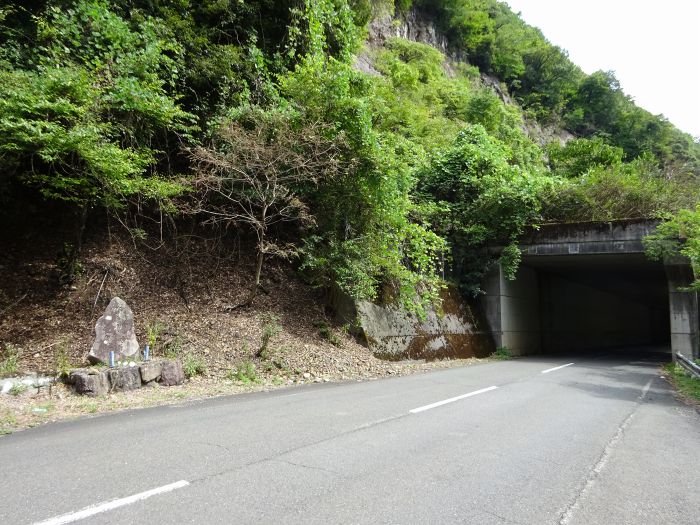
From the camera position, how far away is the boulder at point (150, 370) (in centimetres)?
840

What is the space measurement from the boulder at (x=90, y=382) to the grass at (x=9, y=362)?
1078mm

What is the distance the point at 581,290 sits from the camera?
28.4 meters

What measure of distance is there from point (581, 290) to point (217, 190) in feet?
81.1

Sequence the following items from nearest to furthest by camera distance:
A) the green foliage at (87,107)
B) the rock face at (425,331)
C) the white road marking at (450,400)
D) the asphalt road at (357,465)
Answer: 1. the asphalt road at (357,465)
2. the white road marking at (450,400)
3. the green foliage at (87,107)
4. the rock face at (425,331)

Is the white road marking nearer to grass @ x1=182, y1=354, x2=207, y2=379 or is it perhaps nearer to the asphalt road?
the asphalt road

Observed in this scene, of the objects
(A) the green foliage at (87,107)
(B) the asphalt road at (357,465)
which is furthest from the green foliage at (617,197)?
(A) the green foliage at (87,107)

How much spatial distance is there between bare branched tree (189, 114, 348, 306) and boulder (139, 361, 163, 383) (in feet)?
12.3

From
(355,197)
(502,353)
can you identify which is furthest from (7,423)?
(502,353)

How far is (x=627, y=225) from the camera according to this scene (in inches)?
703

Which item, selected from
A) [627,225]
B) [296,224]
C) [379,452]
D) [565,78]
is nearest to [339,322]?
[296,224]

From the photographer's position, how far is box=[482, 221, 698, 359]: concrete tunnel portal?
17.8 meters

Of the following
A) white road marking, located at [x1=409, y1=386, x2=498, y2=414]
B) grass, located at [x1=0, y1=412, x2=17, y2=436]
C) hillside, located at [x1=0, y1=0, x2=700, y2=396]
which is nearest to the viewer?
grass, located at [x1=0, y1=412, x2=17, y2=436]

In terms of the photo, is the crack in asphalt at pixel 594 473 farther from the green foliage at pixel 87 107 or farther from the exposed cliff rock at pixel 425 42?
the exposed cliff rock at pixel 425 42

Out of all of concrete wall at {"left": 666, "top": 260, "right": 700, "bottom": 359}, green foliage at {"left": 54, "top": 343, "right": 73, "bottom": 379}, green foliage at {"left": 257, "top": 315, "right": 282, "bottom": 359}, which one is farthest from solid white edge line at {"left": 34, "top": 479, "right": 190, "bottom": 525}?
concrete wall at {"left": 666, "top": 260, "right": 700, "bottom": 359}
